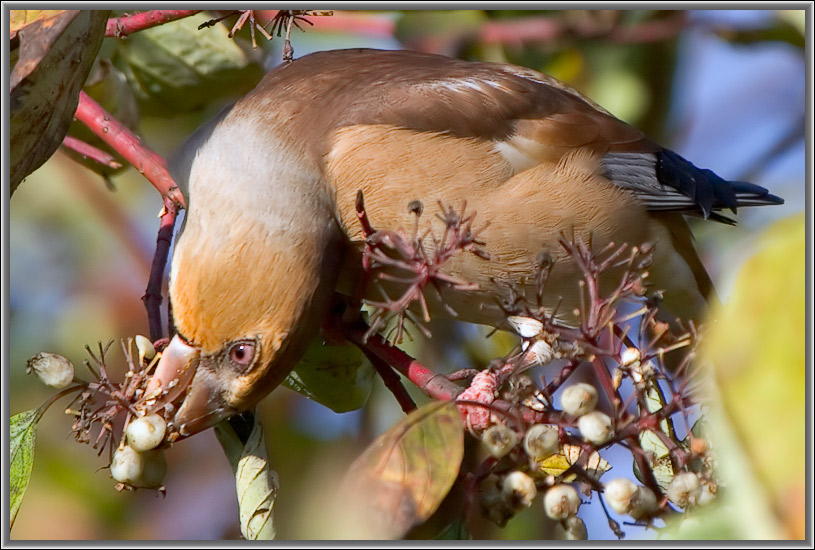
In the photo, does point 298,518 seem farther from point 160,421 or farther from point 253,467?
point 160,421

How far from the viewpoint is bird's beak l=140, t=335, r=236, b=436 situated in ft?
8.93

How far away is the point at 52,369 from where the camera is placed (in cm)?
228

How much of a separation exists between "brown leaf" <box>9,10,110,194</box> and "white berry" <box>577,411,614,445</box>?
53.2 inches

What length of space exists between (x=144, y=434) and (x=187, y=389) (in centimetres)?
46

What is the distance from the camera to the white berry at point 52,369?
2.27m

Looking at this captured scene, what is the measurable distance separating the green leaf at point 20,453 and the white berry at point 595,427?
4.32ft

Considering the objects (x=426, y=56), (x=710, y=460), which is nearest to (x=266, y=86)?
(x=426, y=56)

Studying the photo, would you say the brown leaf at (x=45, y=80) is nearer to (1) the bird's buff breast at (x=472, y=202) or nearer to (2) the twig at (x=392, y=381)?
(2) the twig at (x=392, y=381)

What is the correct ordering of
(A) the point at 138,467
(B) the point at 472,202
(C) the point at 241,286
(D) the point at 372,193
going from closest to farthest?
→ (A) the point at 138,467, (C) the point at 241,286, (D) the point at 372,193, (B) the point at 472,202

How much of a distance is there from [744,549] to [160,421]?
1.60m

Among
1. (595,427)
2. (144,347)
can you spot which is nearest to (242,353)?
(144,347)

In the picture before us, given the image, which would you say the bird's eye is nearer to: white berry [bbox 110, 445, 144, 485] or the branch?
the branch

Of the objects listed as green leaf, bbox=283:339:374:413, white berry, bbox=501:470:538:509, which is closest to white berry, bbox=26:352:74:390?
green leaf, bbox=283:339:374:413

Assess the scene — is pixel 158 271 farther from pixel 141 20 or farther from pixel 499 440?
pixel 499 440
